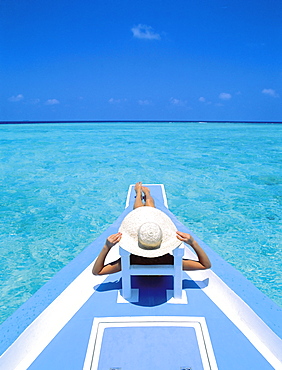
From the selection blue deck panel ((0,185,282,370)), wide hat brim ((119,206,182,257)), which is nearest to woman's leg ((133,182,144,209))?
blue deck panel ((0,185,282,370))

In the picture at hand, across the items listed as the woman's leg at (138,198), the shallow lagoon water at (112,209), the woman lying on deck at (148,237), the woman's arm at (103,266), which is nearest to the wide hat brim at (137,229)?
the woman lying on deck at (148,237)

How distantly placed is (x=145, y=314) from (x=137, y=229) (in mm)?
676

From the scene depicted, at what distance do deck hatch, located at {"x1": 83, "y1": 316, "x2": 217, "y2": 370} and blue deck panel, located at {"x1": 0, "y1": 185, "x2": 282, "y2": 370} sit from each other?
0.03 feet

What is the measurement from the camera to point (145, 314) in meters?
2.10

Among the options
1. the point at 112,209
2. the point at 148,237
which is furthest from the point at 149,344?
the point at 112,209

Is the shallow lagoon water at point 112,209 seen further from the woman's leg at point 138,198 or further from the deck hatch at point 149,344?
the deck hatch at point 149,344

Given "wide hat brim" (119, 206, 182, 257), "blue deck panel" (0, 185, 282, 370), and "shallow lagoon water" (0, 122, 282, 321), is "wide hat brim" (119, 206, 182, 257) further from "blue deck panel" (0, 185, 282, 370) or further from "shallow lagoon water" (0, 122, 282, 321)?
"shallow lagoon water" (0, 122, 282, 321)

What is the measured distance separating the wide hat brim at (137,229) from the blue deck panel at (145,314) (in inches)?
21.1

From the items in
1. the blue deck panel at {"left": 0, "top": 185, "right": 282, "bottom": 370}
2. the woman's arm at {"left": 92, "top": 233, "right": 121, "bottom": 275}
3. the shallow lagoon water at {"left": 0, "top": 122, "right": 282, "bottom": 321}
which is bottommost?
the shallow lagoon water at {"left": 0, "top": 122, "right": 282, "bottom": 321}

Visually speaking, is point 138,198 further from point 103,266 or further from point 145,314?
point 145,314

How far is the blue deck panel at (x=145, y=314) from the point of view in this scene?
69.5 inches

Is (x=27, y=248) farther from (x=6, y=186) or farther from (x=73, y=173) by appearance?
(x=73, y=173)

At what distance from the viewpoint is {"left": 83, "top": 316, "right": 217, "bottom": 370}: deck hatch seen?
66.5 inches

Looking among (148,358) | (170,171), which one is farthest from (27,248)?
(170,171)
